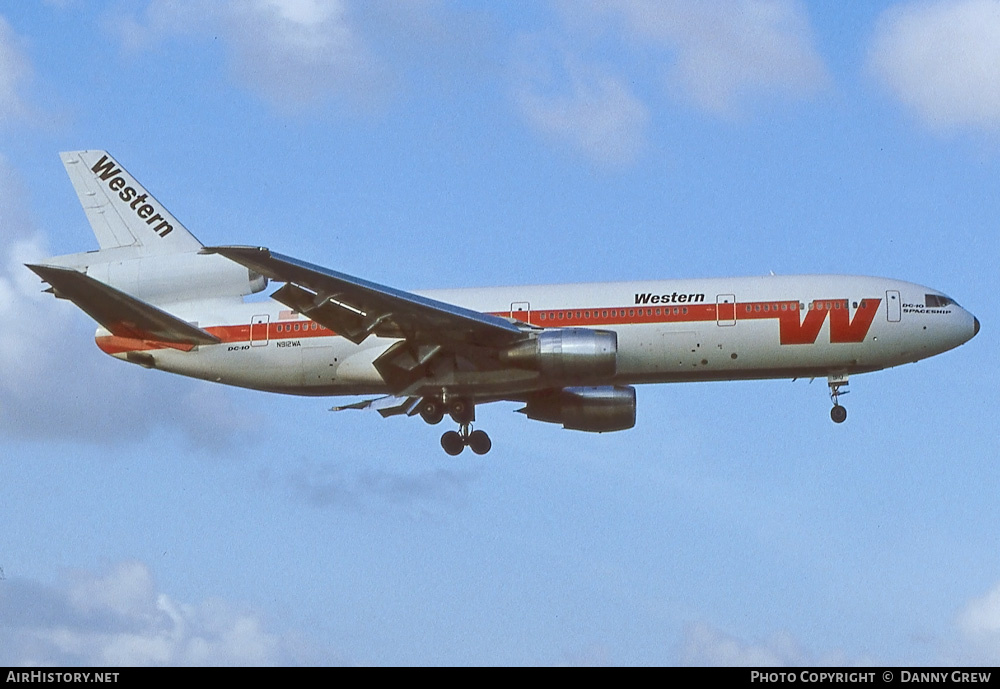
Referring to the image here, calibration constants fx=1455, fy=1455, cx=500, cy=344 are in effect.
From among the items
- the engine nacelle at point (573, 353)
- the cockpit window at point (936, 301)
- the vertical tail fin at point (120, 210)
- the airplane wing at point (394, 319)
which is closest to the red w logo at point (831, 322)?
the cockpit window at point (936, 301)

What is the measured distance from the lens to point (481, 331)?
1564 inches

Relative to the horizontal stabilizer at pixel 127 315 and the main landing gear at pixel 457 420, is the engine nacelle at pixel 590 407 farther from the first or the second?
the horizontal stabilizer at pixel 127 315

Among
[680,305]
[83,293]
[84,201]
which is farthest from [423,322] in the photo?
[84,201]

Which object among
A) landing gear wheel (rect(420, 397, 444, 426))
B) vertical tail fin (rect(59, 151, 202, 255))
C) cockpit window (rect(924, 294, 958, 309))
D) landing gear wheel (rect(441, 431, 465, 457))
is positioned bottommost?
landing gear wheel (rect(441, 431, 465, 457))

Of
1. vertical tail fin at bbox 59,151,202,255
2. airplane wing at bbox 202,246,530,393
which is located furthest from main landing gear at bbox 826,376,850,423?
vertical tail fin at bbox 59,151,202,255

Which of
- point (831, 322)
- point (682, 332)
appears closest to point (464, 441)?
point (682, 332)

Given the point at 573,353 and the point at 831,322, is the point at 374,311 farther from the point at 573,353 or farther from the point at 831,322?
the point at 831,322

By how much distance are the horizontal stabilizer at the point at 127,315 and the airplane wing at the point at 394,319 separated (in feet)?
15.2

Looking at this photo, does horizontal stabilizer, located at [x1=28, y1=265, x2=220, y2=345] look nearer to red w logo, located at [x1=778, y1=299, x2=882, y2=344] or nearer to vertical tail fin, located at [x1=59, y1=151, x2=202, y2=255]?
vertical tail fin, located at [x1=59, y1=151, x2=202, y2=255]

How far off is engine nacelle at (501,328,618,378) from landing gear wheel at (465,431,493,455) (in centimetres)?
506

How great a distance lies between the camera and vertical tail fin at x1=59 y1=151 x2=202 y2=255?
1785 inches

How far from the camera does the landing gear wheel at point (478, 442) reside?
43.9m
